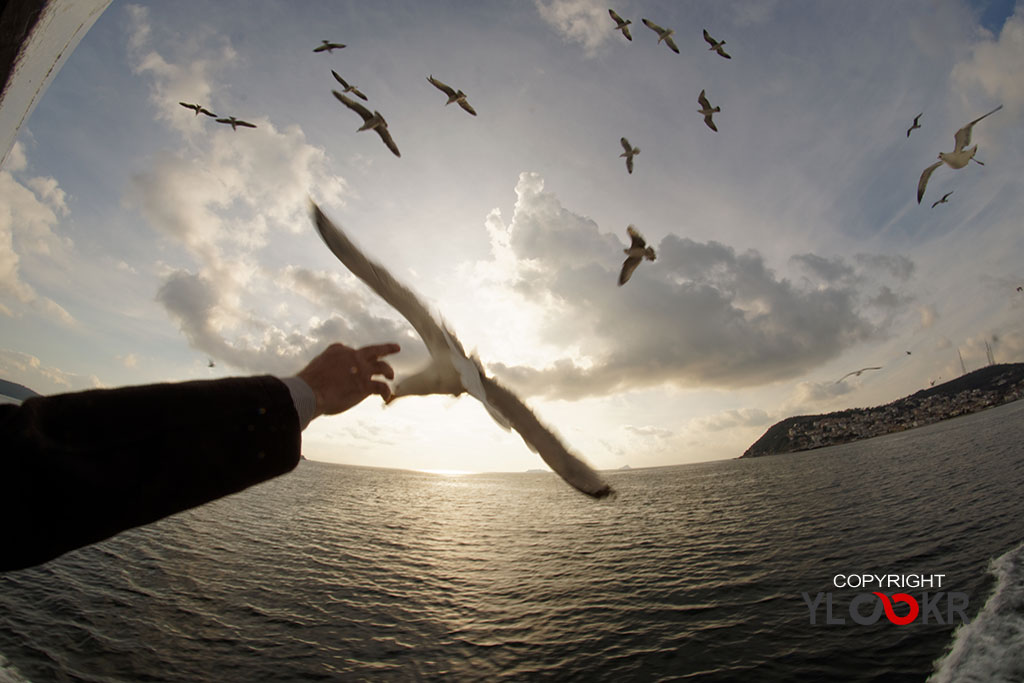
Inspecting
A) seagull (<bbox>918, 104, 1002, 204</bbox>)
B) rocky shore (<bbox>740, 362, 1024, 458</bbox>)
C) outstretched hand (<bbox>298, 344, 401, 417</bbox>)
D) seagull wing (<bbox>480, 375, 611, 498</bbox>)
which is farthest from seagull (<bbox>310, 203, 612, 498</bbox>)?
rocky shore (<bbox>740, 362, 1024, 458</bbox>)

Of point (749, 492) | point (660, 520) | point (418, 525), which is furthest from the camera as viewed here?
point (749, 492)

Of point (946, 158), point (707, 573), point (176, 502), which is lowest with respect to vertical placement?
point (707, 573)

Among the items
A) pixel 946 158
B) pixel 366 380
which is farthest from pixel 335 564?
pixel 946 158

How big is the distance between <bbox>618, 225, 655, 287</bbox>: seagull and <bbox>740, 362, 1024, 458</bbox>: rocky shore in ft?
473

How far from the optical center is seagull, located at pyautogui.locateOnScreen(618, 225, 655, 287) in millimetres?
11633

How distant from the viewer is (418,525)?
104 feet

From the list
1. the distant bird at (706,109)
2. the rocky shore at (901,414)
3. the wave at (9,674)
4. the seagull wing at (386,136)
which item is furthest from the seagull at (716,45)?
the rocky shore at (901,414)

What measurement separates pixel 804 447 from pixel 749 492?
388ft

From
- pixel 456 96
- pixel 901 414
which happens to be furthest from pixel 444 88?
pixel 901 414

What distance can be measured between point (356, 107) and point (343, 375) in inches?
462

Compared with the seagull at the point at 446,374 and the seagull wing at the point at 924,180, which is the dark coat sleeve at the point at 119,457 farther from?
the seagull wing at the point at 924,180

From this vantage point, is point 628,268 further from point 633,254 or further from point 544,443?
point 544,443

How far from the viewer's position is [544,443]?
394cm

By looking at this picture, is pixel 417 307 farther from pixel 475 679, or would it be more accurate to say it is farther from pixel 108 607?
pixel 108 607
